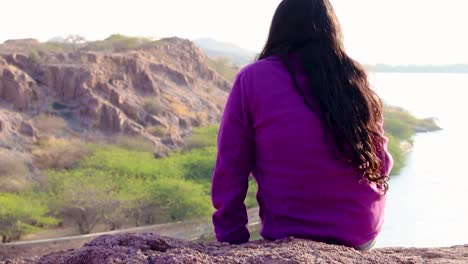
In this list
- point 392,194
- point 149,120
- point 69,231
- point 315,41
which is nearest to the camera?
point 315,41

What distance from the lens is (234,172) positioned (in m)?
1.86

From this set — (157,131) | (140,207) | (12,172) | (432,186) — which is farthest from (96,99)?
(432,186)

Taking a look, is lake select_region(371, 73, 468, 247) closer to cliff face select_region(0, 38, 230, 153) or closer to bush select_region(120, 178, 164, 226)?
bush select_region(120, 178, 164, 226)

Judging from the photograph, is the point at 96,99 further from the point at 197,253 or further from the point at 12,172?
the point at 197,253

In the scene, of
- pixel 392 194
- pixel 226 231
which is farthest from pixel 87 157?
pixel 226 231

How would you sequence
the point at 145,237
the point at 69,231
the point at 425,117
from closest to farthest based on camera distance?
the point at 145,237 < the point at 69,231 < the point at 425,117

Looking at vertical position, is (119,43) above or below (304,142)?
below

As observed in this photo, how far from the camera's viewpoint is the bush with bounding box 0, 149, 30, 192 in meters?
17.7

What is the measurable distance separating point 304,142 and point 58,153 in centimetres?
1972

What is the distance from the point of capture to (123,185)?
18.6m

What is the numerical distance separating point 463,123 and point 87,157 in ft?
90.0

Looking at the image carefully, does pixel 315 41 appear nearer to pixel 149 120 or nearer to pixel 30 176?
pixel 30 176

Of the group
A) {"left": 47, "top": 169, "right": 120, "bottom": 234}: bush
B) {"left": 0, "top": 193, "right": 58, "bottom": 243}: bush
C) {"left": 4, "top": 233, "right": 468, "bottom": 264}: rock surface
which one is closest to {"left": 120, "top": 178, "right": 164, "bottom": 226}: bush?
{"left": 47, "top": 169, "right": 120, "bottom": 234}: bush

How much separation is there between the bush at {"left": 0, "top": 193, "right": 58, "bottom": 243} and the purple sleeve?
45.8 feet
